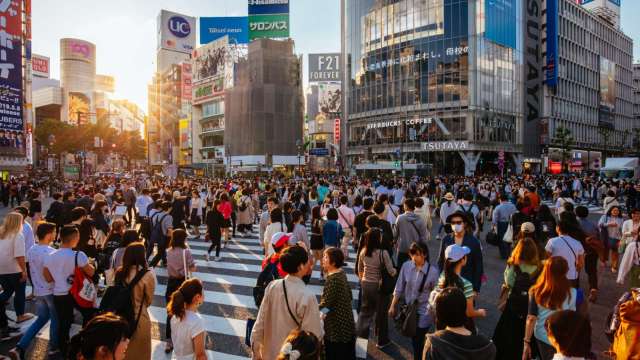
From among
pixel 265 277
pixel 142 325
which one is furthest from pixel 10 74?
pixel 142 325

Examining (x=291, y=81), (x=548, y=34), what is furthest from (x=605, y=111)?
(x=291, y=81)

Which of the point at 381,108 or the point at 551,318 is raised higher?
the point at 381,108

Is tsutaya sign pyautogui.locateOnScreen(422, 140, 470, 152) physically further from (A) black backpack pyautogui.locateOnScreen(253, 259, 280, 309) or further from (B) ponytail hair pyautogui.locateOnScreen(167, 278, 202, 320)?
(B) ponytail hair pyautogui.locateOnScreen(167, 278, 202, 320)

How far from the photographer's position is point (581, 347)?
2.58m

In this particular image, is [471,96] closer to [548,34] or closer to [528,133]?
[528,133]

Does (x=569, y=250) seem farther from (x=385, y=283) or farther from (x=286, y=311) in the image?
(x=286, y=311)

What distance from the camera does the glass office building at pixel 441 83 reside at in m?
49.7

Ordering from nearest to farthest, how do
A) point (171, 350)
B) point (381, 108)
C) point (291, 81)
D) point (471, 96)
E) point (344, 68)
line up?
point (171, 350)
point (471, 96)
point (381, 108)
point (344, 68)
point (291, 81)

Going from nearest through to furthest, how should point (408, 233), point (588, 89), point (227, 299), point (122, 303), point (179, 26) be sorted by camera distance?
point (122, 303) → point (408, 233) → point (227, 299) → point (588, 89) → point (179, 26)

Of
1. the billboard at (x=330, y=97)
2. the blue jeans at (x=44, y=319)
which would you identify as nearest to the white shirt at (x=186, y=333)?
the blue jeans at (x=44, y=319)

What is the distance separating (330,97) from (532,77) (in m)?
48.1

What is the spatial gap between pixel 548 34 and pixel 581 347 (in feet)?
229

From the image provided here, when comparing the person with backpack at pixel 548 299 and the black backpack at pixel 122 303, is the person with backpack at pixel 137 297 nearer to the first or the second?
the black backpack at pixel 122 303

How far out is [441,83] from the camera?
51.3m
